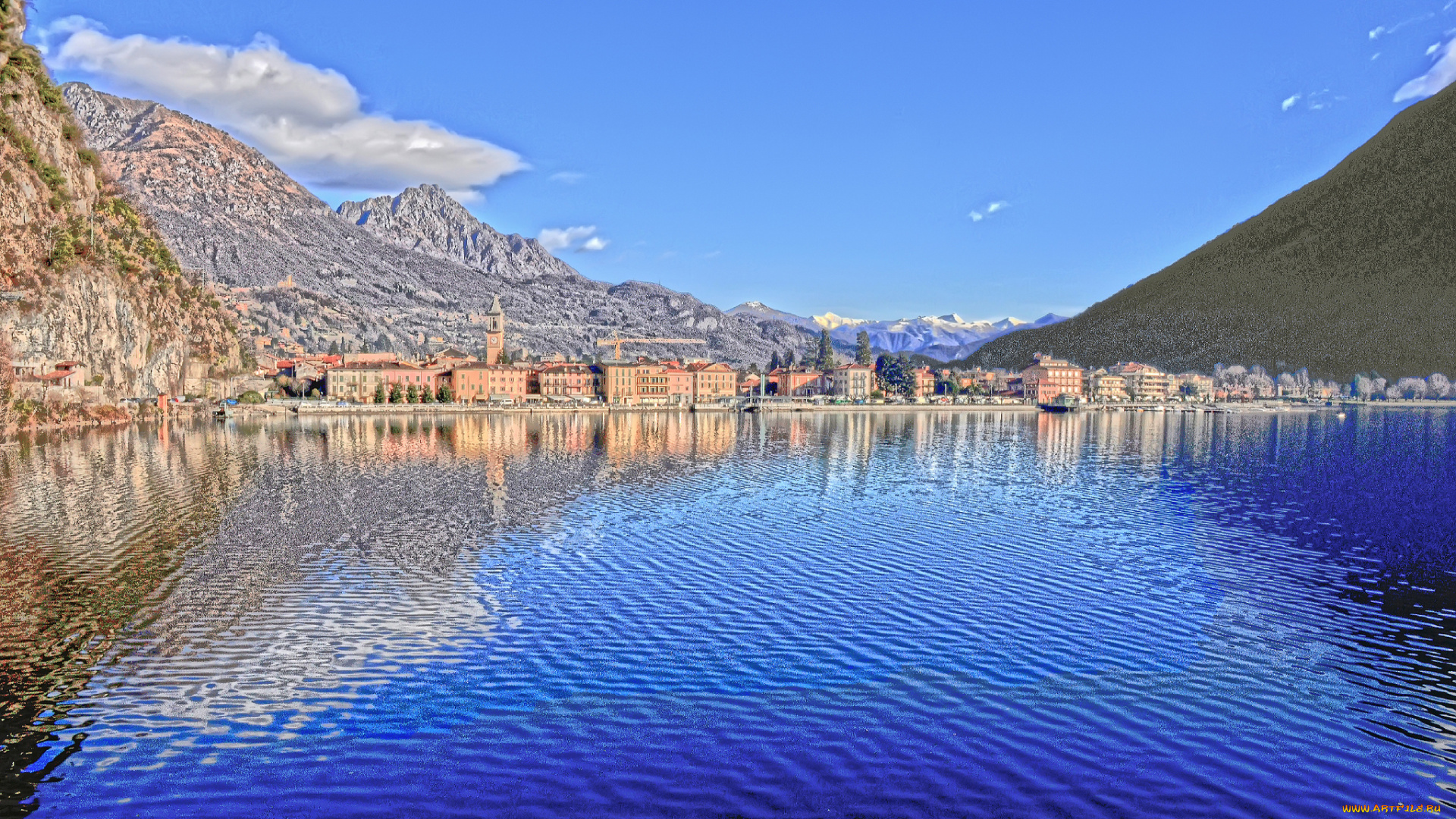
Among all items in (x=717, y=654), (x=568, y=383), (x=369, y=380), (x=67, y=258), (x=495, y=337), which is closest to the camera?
(x=717, y=654)

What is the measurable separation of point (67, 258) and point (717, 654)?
90415 millimetres

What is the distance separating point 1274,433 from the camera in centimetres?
10456

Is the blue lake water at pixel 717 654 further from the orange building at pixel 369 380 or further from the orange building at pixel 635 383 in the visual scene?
the orange building at pixel 635 383

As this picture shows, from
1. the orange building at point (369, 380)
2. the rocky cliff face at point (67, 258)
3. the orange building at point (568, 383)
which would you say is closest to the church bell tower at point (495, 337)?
the orange building at point (568, 383)

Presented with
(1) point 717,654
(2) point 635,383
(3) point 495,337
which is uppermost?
(3) point 495,337

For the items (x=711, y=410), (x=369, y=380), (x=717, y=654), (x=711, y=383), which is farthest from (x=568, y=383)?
(x=717, y=654)

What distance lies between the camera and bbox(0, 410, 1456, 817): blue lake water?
13.7 meters

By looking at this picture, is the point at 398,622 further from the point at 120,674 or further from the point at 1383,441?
the point at 1383,441

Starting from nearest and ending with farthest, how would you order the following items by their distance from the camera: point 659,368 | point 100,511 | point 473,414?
point 100,511, point 473,414, point 659,368

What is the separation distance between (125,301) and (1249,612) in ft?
369

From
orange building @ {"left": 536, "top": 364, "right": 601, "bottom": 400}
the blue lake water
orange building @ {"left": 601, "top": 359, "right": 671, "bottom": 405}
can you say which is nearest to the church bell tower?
orange building @ {"left": 536, "top": 364, "right": 601, "bottom": 400}

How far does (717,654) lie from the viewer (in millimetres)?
19703

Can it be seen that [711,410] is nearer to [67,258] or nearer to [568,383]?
[568,383]

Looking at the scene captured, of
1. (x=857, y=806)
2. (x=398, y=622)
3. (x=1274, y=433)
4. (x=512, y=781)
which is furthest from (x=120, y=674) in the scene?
(x=1274, y=433)
